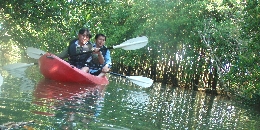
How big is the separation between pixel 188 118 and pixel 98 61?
4.65m

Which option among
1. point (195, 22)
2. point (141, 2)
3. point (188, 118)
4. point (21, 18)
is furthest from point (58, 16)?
point (141, 2)

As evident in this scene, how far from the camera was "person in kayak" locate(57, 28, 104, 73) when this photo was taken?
9906 millimetres

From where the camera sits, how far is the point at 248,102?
12.7 m

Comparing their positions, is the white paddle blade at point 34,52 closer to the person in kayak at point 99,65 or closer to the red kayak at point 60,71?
the red kayak at point 60,71

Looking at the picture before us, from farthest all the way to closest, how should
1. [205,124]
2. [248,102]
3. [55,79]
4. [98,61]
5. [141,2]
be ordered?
[141,2], [248,102], [98,61], [55,79], [205,124]

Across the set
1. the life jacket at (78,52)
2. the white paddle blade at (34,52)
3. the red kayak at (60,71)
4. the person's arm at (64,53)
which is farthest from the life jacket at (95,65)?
the white paddle blade at (34,52)

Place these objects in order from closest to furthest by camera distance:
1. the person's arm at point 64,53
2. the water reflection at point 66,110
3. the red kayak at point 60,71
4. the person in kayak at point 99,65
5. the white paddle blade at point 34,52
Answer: the water reflection at point 66,110
the red kayak at point 60,71
the white paddle blade at point 34,52
the person's arm at point 64,53
the person in kayak at point 99,65

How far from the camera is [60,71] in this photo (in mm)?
9086

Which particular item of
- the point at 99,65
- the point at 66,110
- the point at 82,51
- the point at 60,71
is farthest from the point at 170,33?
the point at 66,110

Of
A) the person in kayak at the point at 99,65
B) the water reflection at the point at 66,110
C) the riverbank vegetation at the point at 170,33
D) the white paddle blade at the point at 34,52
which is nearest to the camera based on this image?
the water reflection at the point at 66,110

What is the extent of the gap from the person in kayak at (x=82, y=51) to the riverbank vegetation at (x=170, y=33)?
0.42 meters

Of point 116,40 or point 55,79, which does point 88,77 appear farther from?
point 116,40

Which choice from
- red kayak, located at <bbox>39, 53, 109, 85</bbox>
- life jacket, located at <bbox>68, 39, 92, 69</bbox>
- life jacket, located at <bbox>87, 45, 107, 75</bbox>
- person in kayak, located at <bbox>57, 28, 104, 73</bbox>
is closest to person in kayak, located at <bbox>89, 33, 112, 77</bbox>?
life jacket, located at <bbox>87, 45, 107, 75</bbox>

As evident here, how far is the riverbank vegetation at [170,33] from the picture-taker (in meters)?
9.88
